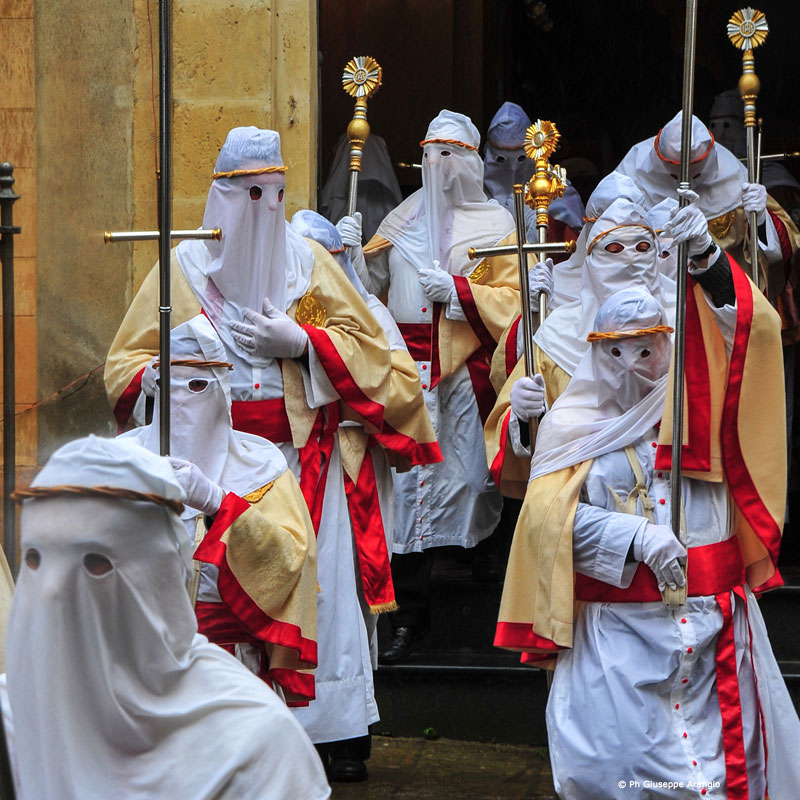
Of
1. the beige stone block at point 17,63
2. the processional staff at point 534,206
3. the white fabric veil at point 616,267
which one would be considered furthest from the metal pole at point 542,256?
the beige stone block at point 17,63

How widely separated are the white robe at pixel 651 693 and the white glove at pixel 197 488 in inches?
44.9

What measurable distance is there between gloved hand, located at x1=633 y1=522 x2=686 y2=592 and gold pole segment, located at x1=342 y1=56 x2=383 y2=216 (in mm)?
2749

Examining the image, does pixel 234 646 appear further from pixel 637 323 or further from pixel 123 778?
pixel 123 778

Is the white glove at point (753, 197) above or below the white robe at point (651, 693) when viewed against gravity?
above

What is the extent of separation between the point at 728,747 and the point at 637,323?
131 cm

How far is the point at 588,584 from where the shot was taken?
5.65 m

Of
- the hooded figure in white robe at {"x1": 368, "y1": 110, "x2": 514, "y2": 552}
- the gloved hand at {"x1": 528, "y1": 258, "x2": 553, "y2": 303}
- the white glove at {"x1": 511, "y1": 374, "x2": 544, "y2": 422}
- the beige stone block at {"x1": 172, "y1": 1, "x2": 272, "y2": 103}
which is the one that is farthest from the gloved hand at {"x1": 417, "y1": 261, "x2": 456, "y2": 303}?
the white glove at {"x1": 511, "y1": 374, "x2": 544, "y2": 422}

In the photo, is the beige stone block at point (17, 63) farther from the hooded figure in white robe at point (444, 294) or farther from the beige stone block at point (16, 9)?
the hooded figure in white robe at point (444, 294)

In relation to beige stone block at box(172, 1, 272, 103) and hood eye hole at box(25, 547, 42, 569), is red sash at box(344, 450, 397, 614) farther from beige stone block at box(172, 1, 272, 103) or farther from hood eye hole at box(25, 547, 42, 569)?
hood eye hole at box(25, 547, 42, 569)

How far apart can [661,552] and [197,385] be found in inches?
56.4

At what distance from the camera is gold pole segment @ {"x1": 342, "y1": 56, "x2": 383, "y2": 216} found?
773 centimetres

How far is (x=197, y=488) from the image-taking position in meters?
5.03

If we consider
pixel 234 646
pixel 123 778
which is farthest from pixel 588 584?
pixel 123 778

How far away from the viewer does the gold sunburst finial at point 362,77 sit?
780cm
